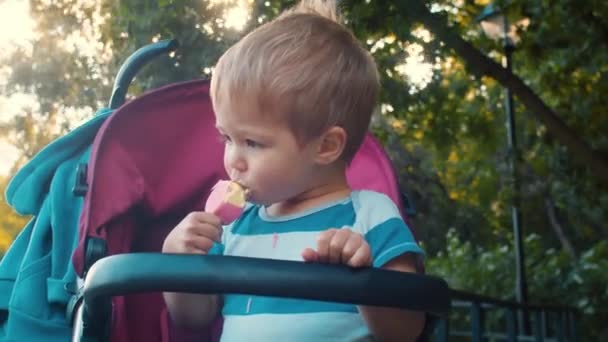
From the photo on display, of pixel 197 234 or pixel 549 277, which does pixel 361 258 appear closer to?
pixel 197 234

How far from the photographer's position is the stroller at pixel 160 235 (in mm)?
1133

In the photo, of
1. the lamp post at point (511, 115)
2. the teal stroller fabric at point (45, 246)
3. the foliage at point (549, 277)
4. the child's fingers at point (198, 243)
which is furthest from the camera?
the foliage at point (549, 277)

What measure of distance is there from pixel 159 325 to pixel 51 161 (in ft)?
1.48

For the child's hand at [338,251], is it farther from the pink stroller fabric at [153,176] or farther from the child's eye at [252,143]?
the pink stroller fabric at [153,176]

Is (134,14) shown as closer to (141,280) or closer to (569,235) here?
(141,280)

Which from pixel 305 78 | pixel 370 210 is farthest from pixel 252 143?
pixel 370 210

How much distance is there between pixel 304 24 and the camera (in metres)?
1.62

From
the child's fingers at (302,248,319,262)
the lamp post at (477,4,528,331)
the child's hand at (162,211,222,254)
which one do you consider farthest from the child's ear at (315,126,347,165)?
the lamp post at (477,4,528,331)

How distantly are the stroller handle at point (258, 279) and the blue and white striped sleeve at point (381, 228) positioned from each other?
0.24 metres

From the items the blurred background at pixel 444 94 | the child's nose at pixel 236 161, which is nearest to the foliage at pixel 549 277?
the blurred background at pixel 444 94

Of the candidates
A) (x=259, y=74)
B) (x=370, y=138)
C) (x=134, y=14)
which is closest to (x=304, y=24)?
(x=259, y=74)

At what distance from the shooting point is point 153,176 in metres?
2.04

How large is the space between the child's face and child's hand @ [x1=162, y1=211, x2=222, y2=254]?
0.12 metres

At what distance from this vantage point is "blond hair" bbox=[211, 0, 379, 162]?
146 cm
